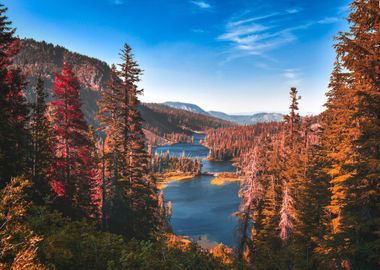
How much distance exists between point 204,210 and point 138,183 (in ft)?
229

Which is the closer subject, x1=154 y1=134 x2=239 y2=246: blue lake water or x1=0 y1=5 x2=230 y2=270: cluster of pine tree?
x1=0 y1=5 x2=230 y2=270: cluster of pine tree

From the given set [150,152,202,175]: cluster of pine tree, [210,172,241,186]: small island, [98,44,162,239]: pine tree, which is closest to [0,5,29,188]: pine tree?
[98,44,162,239]: pine tree

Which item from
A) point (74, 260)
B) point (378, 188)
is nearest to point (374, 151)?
point (378, 188)

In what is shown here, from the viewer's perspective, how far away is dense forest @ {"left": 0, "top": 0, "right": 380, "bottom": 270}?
26.7 ft

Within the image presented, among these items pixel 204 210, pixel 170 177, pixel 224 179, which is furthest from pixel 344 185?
pixel 170 177

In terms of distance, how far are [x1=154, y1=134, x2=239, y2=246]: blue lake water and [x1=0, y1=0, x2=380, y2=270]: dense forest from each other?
28209 mm

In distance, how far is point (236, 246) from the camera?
23.3 meters

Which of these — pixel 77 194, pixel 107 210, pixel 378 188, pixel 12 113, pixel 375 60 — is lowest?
pixel 107 210

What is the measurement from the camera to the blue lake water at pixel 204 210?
68.5 metres

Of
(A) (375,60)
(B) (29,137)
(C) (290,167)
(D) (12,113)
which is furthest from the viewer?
(C) (290,167)

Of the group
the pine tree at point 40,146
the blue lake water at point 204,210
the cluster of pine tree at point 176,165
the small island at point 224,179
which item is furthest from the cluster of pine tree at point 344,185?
the cluster of pine tree at point 176,165

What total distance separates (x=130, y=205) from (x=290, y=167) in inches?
773

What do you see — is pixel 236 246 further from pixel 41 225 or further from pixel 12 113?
pixel 12 113

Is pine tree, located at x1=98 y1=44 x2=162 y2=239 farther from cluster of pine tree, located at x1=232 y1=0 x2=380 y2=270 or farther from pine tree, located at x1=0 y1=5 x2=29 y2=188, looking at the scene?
cluster of pine tree, located at x1=232 y1=0 x2=380 y2=270
